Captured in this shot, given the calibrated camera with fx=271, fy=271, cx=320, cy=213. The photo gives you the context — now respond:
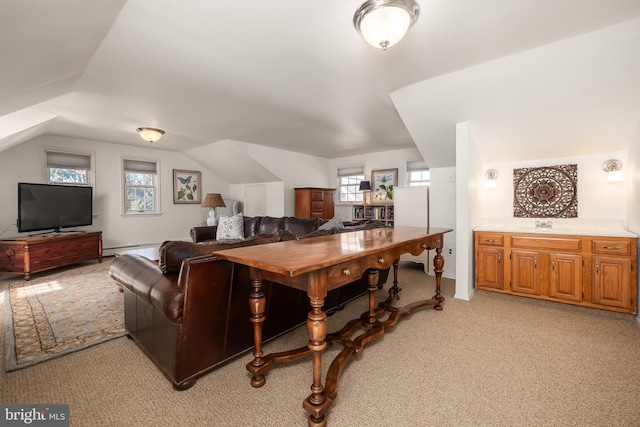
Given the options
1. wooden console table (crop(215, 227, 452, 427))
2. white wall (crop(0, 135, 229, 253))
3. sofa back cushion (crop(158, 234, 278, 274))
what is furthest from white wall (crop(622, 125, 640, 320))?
white wall (crop(0, 135, 229, 253))

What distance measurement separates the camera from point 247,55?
2406 mm

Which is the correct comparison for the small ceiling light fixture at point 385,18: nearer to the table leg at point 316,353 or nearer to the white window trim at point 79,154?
the table leg at point 316,353

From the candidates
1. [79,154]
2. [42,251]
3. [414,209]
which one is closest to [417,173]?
[414,209]

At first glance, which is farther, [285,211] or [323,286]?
[285,211]

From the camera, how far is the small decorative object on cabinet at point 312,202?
6.55m

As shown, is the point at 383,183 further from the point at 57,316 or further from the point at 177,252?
the point at 57,316

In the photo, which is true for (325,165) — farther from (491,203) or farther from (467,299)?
(467,299)

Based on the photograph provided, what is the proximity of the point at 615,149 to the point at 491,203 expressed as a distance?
1348mm

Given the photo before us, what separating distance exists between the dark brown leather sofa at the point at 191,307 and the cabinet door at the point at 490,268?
8.30ft

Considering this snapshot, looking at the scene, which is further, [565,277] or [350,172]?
[350,172]

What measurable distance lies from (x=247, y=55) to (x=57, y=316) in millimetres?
3160

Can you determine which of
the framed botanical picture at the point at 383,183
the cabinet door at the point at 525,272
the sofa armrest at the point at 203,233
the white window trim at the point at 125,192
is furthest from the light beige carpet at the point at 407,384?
the white window trim at the point at 125,192

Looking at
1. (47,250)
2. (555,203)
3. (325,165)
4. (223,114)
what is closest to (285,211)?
(325,165)

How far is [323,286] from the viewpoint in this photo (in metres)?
1.38
